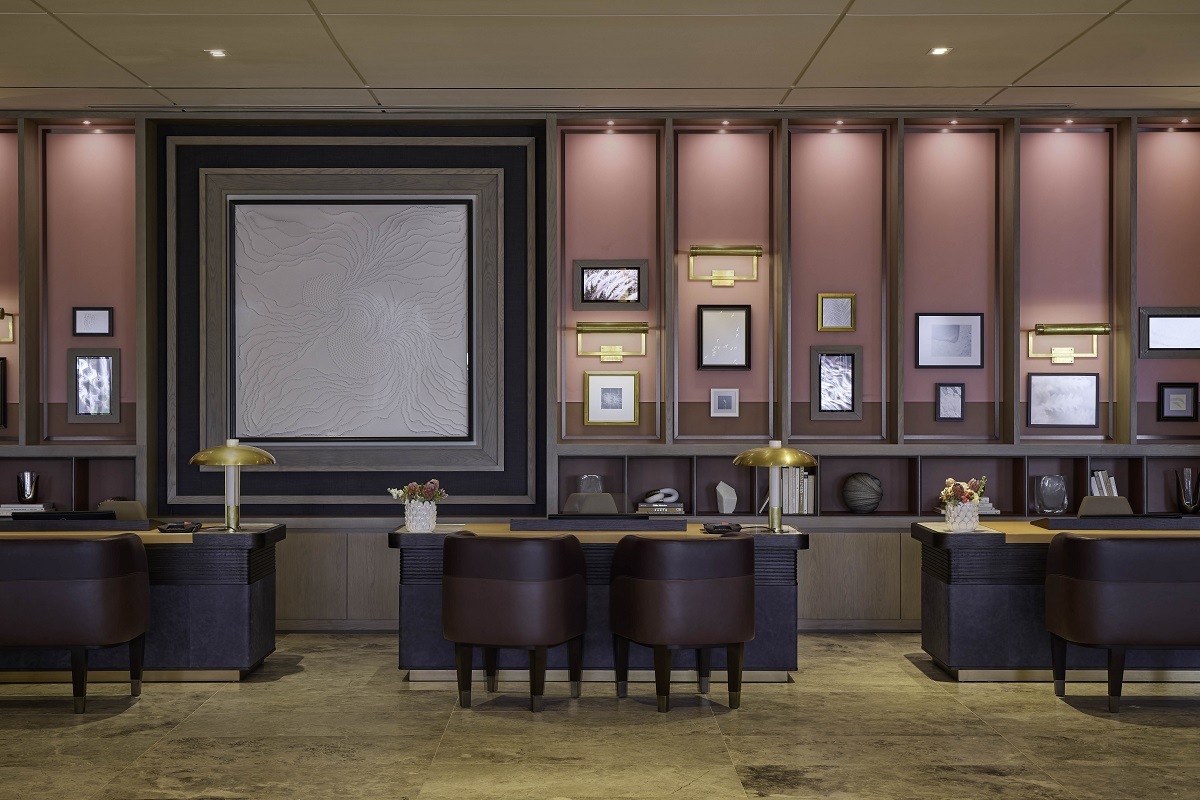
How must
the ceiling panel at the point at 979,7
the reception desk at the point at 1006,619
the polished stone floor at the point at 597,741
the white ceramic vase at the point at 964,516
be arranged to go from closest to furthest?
the polished stone floor at the point at 597,741
the ceiling panel at the point at 979,7
the reception desk at the point at 1006,619
the white ceramic vase at the point at 964,516

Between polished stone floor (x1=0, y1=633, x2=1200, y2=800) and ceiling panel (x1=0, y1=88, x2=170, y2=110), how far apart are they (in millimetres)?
3973

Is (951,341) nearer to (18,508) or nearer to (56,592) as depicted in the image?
(56,592)

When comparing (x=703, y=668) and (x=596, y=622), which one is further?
(x=596, y=622)

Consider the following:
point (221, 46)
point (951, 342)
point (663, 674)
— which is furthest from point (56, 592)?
point (951, 342)

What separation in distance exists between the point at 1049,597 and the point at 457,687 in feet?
10.9

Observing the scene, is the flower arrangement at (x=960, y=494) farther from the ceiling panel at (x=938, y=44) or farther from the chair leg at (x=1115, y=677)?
the ceiling panel at (x=938, y=44)

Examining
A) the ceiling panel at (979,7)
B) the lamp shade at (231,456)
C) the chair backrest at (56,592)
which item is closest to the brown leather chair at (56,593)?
the chair backrest at (56,592)

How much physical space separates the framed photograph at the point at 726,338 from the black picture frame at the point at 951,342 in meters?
1.34

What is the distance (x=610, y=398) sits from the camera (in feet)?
25.8

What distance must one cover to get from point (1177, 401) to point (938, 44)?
12.0ft

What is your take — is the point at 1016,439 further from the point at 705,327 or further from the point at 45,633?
the point at 45,633

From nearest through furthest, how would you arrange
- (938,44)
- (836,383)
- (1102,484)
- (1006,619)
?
(1006,619)
(938,44)
(1102,484)
(836,383)

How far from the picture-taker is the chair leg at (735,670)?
5332 mm

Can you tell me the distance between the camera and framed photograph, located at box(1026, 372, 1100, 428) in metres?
7.84
